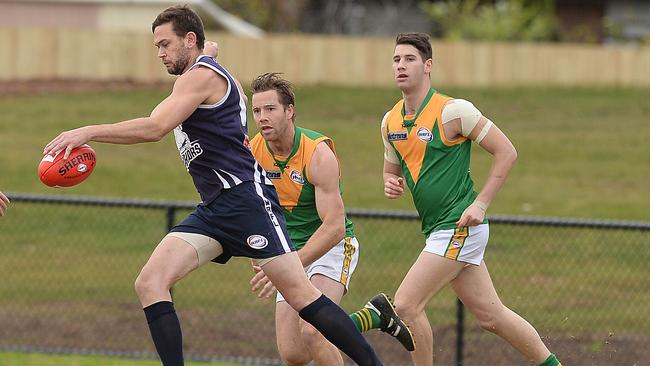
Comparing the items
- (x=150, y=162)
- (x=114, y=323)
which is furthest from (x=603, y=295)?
(x=150, y=162)

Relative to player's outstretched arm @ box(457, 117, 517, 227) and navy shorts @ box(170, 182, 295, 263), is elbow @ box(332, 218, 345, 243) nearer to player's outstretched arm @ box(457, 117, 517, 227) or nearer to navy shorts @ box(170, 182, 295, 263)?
navy shorts @ box(170, 182, 295, 263)

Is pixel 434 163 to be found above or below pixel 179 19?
below

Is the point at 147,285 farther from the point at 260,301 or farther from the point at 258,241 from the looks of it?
the point at 260,301

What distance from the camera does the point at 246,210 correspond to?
7.73m

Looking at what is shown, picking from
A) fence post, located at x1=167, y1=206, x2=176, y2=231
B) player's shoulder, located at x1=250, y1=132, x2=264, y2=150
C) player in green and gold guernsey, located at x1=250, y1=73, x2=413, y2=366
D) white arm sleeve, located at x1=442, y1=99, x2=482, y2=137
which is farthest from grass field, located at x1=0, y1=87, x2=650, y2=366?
player's shoulder, located at x1=250, y1=132, x2=264, y2=150

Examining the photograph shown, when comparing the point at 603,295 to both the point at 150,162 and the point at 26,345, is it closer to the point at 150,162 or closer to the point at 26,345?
the point at 26,345

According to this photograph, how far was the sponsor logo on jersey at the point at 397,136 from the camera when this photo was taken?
335 inches

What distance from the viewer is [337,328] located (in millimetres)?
7688

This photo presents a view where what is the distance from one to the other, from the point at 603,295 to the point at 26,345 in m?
5.33

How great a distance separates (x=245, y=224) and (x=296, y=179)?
82 centimetres

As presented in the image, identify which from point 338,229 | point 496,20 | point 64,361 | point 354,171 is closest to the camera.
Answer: point 338,229

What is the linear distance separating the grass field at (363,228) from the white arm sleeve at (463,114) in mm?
3726

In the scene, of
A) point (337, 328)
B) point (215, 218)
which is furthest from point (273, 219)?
point (337, 328)

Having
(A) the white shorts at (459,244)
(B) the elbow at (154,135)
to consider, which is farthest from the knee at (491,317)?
(B) the elbow at (154,135)
